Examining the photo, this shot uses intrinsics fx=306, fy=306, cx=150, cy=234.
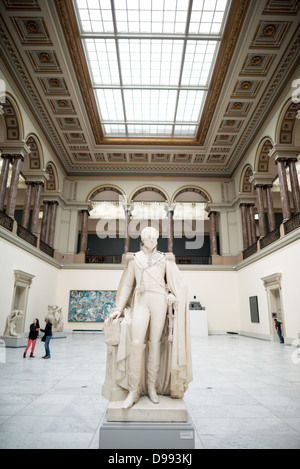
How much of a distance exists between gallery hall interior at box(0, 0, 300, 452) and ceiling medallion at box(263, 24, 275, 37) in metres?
0.08

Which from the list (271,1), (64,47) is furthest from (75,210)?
(271,1)

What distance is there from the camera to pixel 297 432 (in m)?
3.01

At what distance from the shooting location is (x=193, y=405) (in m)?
3.89

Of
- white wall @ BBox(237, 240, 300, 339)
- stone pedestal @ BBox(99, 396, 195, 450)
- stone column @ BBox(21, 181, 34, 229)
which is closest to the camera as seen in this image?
stone pedestal @ BBox(99, 396, 195, 450)

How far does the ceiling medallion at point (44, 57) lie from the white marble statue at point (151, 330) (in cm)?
1127

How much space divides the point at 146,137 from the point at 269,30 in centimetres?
793

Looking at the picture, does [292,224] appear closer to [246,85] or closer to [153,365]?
[246,85]

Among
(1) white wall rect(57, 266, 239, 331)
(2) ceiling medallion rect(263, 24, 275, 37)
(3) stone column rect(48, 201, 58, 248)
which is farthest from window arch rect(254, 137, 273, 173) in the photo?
(3) stone column rect(48, 201, 58, 248)

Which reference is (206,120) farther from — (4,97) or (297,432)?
(297,432)

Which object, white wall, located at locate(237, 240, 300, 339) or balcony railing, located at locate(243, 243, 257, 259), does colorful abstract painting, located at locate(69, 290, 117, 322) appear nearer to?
white wall, located at locate(237, 240, 300, 339)

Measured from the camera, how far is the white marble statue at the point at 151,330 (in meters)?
2.83

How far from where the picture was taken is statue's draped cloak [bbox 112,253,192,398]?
2.83m

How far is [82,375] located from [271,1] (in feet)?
38.6

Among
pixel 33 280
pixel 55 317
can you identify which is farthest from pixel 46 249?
pixel 55 317
